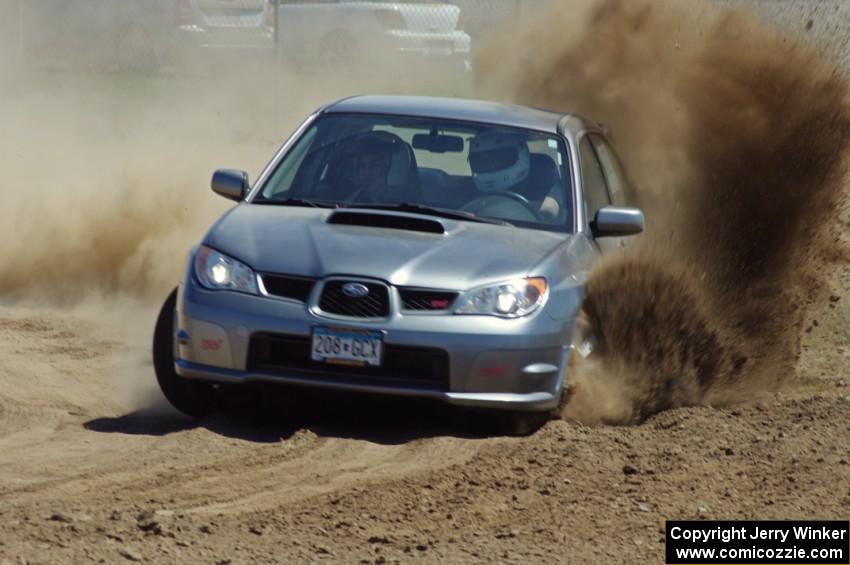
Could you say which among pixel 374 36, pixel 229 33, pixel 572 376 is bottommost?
pixel 229 33

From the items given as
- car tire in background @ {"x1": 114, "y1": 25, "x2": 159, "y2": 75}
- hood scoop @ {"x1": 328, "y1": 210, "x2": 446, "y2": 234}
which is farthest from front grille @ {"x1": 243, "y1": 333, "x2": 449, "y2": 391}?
car tire in background @ {"x1": 114, "y1": 25, "x2": 159, "y2": 75}

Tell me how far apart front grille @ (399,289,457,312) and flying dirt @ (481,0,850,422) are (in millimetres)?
912

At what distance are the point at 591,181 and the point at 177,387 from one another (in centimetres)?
256

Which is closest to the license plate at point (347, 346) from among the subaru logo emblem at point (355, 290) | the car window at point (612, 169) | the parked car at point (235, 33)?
the subaru logo emblem at point (355, 290)

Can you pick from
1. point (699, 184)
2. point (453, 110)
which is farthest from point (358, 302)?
point (699, 184)

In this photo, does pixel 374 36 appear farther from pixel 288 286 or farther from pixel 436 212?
pixel 288 286

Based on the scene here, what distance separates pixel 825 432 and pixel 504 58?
6.11 m

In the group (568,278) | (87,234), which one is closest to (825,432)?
(568,278)

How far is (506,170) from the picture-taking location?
27.2 ft

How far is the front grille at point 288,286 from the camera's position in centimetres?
711

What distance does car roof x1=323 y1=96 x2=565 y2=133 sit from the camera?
854cm

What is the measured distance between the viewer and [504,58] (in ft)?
42.5

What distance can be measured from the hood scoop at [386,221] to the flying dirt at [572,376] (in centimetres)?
84

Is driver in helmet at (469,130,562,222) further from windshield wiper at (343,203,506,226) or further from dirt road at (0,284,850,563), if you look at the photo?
dirt road at (0,284,850,563)
